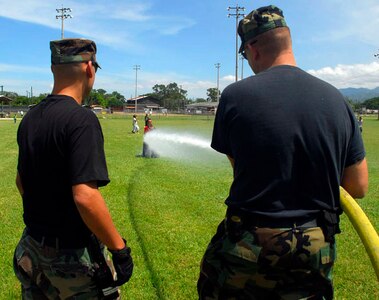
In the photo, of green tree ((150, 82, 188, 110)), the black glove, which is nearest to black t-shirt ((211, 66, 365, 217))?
the black glove

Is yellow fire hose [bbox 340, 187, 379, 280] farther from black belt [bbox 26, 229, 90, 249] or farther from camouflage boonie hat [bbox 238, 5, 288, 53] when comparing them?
black belt [bbox 26, 229, 90, 249]

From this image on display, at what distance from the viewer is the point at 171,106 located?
→ 138250 millimetres

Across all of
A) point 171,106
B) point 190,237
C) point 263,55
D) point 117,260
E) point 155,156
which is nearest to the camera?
point 263,55

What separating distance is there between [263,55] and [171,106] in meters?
137

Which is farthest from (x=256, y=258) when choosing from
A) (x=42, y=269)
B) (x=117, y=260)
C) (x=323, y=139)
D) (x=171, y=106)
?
(x=171, y=106)

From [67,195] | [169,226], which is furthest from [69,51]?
[169,226]

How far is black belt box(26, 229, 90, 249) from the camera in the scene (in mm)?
2369

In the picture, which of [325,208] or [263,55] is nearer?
[325,208]

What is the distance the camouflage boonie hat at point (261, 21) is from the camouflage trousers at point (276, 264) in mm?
1084

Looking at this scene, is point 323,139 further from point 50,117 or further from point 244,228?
point 50,117

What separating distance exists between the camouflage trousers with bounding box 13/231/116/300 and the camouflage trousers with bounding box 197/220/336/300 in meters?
0.83

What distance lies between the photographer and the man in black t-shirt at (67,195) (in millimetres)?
2199

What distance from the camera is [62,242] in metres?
2.37

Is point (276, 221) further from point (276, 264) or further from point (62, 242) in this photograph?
point (62, 242)
